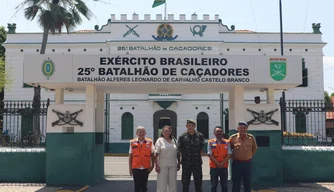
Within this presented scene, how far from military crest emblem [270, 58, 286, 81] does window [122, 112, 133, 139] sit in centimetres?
1914

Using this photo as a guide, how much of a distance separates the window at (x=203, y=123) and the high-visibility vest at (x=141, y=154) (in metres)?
20.5

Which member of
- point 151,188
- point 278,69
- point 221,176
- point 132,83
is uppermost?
point 278,69

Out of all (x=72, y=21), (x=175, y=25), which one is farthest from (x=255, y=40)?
(x=72, y=21)

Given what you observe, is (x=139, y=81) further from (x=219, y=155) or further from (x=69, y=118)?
(x=219, y=155)

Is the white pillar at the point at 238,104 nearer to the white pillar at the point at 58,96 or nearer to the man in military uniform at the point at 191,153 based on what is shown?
the man in military uniform at the point at 191,153

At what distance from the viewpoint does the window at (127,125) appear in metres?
27.9

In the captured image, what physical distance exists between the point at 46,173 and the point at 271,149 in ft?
20.5

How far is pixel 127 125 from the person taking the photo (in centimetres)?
2809

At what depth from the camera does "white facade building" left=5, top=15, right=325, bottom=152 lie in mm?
27562

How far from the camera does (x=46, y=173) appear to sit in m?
10.5

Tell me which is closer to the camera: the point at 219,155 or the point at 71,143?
the point at 219,155

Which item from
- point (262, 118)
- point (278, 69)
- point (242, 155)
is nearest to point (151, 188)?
point (242, 155)

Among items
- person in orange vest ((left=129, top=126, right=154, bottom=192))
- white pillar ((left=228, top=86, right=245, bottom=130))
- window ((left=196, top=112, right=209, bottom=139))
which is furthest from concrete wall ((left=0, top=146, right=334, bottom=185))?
window ((left=196, top=112, right=209, bottom=139))

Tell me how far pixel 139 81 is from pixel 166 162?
2899 mm
